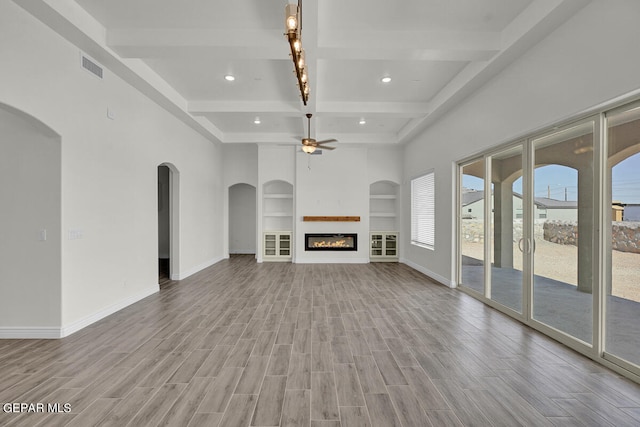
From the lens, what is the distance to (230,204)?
1024 cm

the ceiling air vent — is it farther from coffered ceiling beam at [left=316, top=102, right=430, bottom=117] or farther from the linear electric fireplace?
the linear electric fireplace

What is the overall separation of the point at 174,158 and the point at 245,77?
7.74 ft

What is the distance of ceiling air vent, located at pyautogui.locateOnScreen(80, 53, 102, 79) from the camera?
3.64 m

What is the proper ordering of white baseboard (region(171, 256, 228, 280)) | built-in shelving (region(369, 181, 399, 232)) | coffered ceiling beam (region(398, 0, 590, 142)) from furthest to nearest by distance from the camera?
built-in shelving (region(369, 181, 399, 232)), white baseboard (region(171, 256, 228, 280)), coffered ceiling beam (region(398, 0, 590, 142))

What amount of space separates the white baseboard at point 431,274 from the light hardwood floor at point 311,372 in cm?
137

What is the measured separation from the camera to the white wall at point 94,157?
9.80 ft

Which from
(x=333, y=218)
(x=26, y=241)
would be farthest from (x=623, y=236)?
(x=333, y=218)

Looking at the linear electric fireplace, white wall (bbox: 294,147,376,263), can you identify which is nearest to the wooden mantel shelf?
white wall (bbox: 294,147,376,263)

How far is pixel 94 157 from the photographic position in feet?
12.8

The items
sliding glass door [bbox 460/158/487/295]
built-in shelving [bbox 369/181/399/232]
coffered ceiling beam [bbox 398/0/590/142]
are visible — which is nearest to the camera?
coffered ceiling beam [bbox 398/0/590/142]

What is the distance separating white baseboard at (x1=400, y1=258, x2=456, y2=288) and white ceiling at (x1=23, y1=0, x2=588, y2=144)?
3.28 m

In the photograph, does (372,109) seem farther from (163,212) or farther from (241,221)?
(163,212)

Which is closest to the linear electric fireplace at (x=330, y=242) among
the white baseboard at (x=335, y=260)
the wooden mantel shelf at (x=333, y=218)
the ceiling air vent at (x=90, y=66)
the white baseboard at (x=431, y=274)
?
the white baseboard at (x=335, y=260)

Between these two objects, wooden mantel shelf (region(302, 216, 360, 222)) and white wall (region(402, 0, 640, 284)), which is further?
wooden mantel shelf (region(302, 216, 360, 222))
